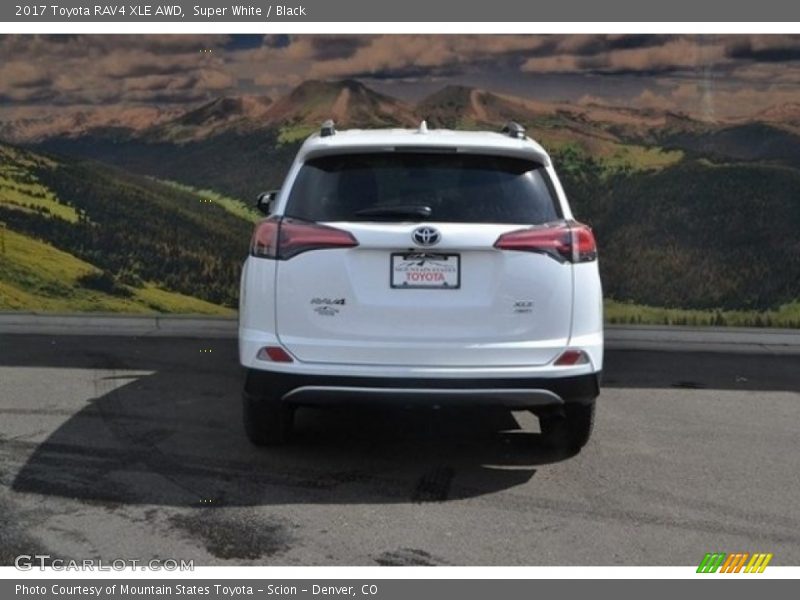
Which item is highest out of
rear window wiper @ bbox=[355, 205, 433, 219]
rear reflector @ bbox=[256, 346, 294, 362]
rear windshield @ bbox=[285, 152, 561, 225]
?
rear windshield @ bbox=[285, 152, 561, 225]

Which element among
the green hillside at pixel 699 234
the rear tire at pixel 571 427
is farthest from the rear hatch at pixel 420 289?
the green hillside at pixel 699 234

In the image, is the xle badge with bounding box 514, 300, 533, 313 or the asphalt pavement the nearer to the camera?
the asphalt pavement

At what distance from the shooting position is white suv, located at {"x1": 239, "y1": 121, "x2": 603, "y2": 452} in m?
5.62

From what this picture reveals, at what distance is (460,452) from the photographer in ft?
21.7

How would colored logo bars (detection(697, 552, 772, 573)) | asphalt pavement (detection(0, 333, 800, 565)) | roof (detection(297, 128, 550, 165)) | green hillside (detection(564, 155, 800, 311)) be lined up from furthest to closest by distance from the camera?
green hillside (detection(564, 155, 800, 311)) < roof (detection(297, 128, 550, 165)) < asphalt pavement (detection(0, 333, 800, 565)) < colored logo bars (detection(697, 552, 772, 573))

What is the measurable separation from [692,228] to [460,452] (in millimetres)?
4851

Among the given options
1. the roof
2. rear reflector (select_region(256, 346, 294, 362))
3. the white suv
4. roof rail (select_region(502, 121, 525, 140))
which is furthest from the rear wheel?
roof rail (select_region(502, 121, 525, 140))

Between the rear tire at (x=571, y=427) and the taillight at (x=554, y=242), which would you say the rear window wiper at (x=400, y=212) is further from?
the rear tire at (x=571, y=427)

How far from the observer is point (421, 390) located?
5.65m

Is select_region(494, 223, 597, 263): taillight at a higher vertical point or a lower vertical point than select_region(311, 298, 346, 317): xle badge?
higher

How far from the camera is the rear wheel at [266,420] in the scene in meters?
6.22

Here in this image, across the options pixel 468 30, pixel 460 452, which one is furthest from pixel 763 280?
pixel 460 452

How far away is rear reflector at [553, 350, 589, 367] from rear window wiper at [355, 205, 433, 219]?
98cm

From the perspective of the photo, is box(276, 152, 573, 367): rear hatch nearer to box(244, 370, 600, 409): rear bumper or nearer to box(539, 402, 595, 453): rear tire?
box(244, 370, 600, 409): rear bumper
